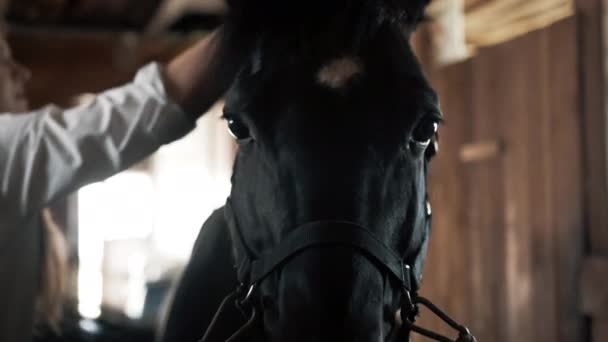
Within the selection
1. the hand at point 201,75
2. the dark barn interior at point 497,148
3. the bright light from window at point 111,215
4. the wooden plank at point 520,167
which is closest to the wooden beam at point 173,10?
the dark barn interior at point 497,148

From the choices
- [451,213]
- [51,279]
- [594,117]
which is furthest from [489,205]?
[51,279]

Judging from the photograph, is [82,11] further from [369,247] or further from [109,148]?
[369,247]

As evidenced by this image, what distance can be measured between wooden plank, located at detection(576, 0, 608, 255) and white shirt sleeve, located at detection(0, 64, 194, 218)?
103 cm

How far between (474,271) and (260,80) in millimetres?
1474

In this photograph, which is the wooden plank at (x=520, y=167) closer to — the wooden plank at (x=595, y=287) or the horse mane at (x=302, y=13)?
the wooden plank at (x=595, y=287)

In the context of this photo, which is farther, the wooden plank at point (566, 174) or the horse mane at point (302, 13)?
the wooden plank at point (566, 174)

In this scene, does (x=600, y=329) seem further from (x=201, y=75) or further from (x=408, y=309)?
(x=201, y=75)

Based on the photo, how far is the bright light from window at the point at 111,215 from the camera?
410cm

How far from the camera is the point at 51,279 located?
3.69 ft

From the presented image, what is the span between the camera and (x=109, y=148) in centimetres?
83

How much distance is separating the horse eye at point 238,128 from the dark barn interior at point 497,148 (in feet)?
1.12

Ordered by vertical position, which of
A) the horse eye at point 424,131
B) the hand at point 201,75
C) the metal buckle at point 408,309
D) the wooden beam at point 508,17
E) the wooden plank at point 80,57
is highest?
the wooden plank at point 80,57

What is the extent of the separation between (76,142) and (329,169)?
333mm

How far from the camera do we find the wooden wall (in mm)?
1627
